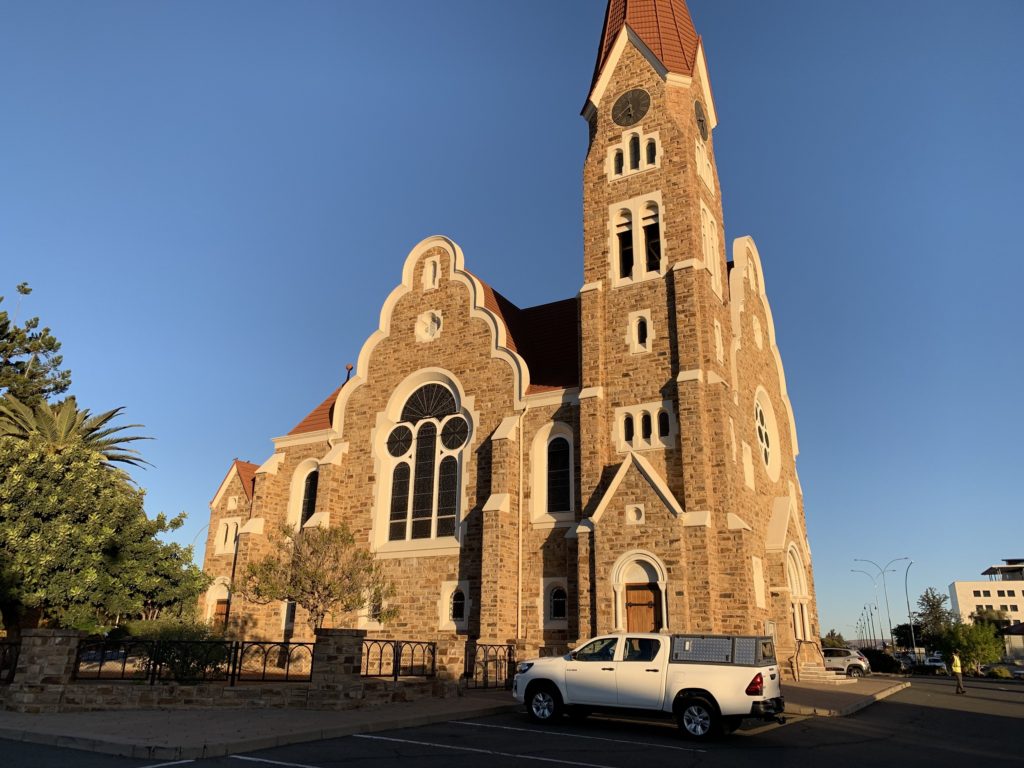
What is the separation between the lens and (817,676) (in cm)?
2384

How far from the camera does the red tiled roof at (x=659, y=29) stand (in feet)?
95.5

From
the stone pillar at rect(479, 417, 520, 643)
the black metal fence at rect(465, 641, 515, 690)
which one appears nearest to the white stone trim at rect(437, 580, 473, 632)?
the stone pillar at rect(479, 417, 520, 643)

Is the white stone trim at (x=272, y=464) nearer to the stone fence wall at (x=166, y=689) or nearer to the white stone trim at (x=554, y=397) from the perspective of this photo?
the white stone trim at (x=554, y=397)

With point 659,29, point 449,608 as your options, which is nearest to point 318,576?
point 449,608

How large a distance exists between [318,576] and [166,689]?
6447 mm

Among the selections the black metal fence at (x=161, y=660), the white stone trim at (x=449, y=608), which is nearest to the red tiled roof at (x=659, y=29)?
the white stone trim at (x=449, y=608)

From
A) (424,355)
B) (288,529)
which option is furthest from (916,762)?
(424,355)

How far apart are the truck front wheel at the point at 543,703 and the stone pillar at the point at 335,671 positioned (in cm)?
347

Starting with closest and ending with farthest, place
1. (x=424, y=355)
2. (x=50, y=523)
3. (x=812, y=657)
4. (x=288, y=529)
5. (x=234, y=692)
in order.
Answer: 1. (x=234, y=692)
2. (x=50, y=523)
3. (x=288, y=529)
4. (x=812, y=657)
5. (x=424, y=355)

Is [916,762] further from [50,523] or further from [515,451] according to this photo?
[50,523]

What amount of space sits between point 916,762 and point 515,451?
646 inches

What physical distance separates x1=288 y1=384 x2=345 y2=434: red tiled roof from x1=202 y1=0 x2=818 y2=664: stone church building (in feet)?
0.36

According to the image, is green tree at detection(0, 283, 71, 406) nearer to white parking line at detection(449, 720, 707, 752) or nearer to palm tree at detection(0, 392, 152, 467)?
palm tree at detection(0, 392, 152, 467)

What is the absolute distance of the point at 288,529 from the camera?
22672 mm
